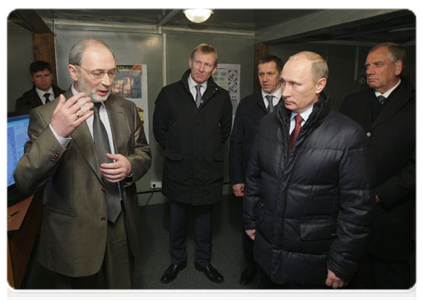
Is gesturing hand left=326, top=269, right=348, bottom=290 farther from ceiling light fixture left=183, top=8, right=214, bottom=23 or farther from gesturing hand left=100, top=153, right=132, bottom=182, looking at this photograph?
ceiling light fixture left=183, top=8, right=214, bottom=23

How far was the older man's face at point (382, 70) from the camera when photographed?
1.96 meters

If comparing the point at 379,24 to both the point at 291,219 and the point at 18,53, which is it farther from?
the point at 18,53

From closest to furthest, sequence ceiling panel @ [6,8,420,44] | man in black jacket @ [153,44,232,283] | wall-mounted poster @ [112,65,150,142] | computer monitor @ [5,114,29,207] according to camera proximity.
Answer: computer monitor @ [5,114,29,207] → man in black jacket @ [153,44,232,283] → ceiling panel @ [6,8,420,44] → wall-mounted poster @ [112,65,150,142]

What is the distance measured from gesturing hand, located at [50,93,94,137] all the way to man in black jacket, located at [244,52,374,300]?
86 cm

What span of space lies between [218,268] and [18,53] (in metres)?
2.88

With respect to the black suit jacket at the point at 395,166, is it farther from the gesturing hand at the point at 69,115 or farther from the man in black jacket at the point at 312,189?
the gesturing hand at the point at 69,115

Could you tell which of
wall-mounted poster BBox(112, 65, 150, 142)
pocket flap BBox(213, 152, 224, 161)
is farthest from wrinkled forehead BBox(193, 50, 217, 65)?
wall-mounted poster BBox(112, 65, 150, 142)

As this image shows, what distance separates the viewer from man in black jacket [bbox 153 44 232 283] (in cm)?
251

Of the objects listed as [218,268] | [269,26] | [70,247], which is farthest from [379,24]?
[70,247]

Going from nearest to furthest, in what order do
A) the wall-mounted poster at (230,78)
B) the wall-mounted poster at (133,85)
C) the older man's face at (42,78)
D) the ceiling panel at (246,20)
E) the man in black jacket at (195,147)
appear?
the man in black jacket at (195,147) < the ceiling panel at (246,20) < the older man's face at (42,78) < the wall-mounted poster at (133,85) < the wall-mounted poster at (230,78)

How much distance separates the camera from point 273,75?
2426 mm

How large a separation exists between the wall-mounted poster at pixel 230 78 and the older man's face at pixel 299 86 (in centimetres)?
263

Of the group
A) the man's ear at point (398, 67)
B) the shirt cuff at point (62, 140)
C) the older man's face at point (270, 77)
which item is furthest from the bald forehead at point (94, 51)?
the man's ear at point (398, 67)

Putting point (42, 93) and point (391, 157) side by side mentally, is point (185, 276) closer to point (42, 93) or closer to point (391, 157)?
point (391, 157)
